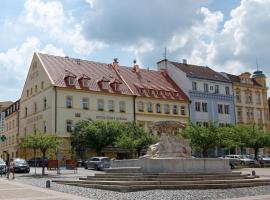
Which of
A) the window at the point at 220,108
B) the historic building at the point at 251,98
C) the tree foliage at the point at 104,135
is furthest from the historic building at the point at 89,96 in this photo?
the historic building at the point at 251,98

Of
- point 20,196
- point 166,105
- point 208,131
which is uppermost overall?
point 166,105

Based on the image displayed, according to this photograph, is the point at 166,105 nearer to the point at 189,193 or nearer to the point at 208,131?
the point at 208,131

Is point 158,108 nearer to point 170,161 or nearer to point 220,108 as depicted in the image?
point 220,108

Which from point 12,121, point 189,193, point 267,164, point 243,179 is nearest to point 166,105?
point 267,164

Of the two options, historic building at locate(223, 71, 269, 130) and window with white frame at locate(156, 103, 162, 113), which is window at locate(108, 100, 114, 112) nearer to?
window with white frame at locate(156, 103, 162, 113)

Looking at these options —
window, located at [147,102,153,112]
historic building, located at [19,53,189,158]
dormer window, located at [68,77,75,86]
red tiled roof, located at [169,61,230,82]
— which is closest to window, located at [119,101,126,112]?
historic building, located at [19,53,189,158]

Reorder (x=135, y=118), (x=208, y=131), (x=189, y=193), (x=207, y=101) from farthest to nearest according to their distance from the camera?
(x=207, y=101) < (x=135, y=118) < (x=208, y=131) < (x=189, y=193)

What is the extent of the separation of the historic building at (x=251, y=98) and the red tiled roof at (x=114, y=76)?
11.0 meters

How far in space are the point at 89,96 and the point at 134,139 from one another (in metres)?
10.4

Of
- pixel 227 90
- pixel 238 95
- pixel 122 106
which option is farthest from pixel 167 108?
pixel 238 95

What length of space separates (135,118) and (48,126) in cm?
1207

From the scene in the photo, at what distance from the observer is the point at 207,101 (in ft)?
219

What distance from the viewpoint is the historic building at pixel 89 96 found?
178 feet

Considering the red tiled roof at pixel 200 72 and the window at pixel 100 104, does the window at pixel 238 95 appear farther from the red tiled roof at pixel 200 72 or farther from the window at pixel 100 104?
the window at pixel 100 104
